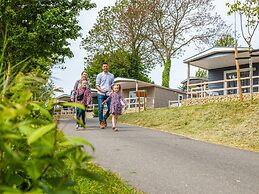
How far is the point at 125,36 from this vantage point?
158ft

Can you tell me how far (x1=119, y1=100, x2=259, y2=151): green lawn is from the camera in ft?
36.8

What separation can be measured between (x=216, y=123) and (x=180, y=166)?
25.2 ft

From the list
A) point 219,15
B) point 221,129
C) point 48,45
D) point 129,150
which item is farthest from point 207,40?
point 129,150

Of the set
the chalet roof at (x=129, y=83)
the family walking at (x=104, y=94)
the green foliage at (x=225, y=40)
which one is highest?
the green foliage at (x=225, y=40)

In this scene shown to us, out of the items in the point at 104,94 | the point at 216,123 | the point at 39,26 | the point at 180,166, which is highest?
the point at 39,26

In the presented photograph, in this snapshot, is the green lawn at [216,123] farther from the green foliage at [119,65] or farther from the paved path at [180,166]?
the green foliage at [119,65]

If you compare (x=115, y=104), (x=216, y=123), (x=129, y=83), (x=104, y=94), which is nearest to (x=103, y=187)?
(x=115, y=104)

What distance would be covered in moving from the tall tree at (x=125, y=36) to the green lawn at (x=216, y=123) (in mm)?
27472

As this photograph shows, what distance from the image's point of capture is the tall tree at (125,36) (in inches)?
1779

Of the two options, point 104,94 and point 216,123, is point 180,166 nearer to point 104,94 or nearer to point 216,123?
point 104,94

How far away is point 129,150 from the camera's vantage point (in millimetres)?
8188

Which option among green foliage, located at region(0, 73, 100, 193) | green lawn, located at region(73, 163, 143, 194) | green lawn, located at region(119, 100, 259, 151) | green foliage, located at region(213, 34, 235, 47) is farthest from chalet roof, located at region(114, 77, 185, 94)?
green foliage, located at region(0, 73, 100, 193)

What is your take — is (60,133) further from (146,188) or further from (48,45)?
(48,45)

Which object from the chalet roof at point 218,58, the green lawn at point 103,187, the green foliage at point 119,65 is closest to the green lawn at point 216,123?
the green lawn at point 103,187
